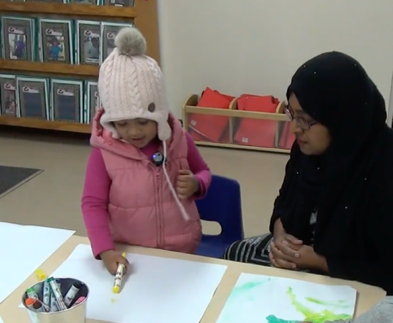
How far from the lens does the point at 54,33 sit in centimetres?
364

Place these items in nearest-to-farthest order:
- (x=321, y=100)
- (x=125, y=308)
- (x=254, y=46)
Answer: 1. (x=125, y=308)
2. (x=321, y=100)
3. (x=254, y=46)

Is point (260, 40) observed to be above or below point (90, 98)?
above

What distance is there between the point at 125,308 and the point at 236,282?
24 cm

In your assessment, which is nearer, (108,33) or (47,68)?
(108,33)

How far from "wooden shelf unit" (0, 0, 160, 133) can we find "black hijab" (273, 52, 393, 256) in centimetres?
229

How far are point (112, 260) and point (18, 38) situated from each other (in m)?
2.87

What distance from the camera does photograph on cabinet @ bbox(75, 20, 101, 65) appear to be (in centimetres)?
355

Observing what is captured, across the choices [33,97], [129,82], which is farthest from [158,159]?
[33,97]

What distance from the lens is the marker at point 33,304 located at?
3.19 feet

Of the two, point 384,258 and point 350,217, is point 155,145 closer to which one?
point 350,217

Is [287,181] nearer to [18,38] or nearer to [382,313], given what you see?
[382,313]

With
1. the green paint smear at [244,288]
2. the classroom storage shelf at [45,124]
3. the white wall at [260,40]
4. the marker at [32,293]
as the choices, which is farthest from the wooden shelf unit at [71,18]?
the marker at [32,293]

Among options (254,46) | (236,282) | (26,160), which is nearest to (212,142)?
(254,46)

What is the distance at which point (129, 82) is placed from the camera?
1323mm
